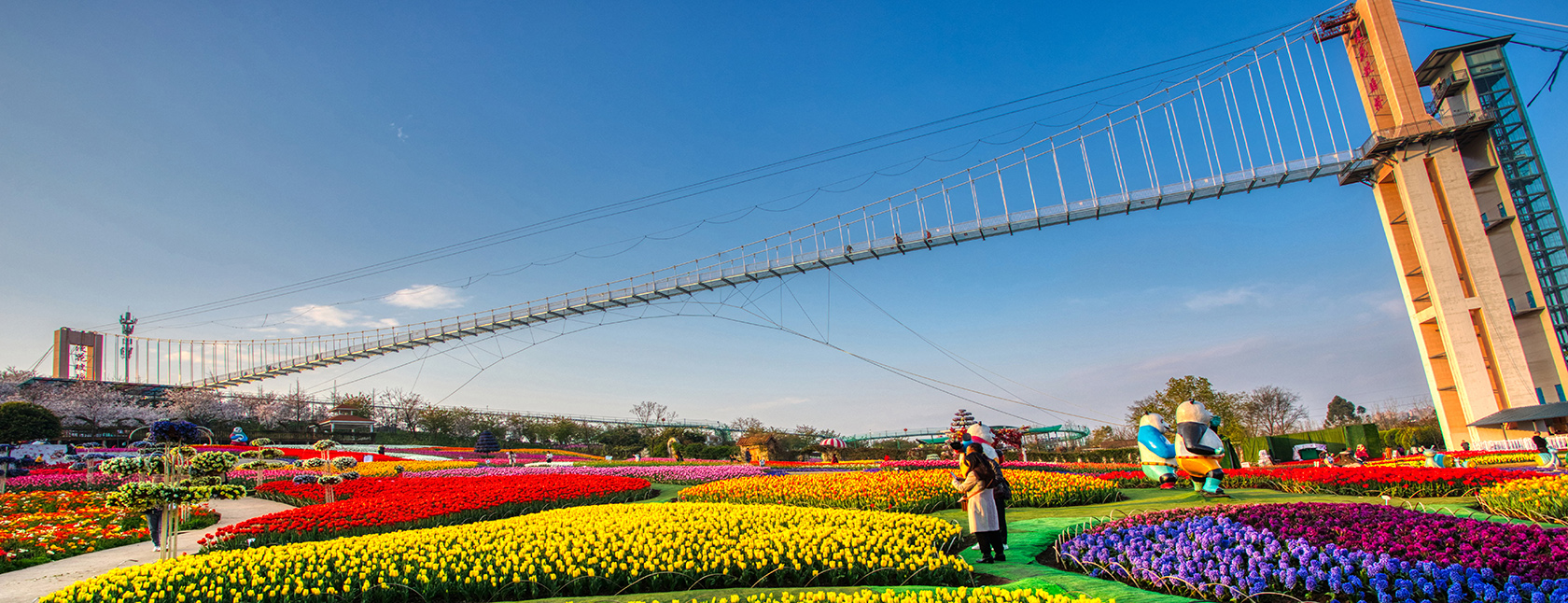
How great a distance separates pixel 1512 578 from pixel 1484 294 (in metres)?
31.6

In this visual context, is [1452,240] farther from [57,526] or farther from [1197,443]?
[57,526]

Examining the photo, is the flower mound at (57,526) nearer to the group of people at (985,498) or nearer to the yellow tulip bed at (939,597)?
the yellow tulip bed at (939,597)

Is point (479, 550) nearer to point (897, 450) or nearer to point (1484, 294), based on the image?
point (897, 450)

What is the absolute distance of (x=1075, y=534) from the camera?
7016mm

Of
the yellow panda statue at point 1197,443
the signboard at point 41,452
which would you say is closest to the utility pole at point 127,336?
the signboard at point 41,452

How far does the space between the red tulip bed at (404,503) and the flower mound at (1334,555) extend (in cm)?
839

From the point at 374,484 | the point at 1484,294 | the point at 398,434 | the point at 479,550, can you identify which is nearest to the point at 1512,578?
the point at 479,550

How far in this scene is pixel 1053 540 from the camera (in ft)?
25.1

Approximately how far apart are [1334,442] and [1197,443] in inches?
1100

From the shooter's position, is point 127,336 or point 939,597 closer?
point 939,597

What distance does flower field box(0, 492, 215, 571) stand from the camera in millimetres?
8859

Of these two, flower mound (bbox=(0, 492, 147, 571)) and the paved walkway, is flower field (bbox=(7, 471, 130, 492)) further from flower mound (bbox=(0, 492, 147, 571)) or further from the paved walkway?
the paved walkway

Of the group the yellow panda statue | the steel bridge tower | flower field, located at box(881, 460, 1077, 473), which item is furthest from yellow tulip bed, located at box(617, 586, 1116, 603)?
the steel bridge tower

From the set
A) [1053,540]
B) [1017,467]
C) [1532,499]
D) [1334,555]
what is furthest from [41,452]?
[1532,499]
